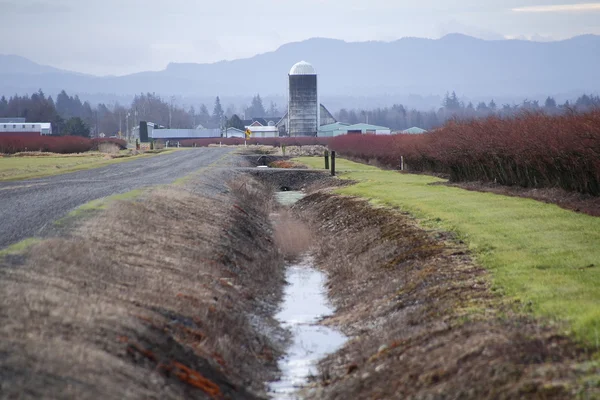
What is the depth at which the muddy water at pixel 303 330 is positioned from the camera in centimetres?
1272

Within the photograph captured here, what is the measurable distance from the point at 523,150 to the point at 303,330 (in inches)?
587

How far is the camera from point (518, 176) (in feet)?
100

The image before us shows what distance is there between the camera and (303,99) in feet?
395

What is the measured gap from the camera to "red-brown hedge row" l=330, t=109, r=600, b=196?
936 inches

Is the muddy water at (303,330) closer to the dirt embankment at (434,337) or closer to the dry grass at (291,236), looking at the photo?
the dirt embankment at (434,337)

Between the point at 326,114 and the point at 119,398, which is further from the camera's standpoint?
the point at 326,114

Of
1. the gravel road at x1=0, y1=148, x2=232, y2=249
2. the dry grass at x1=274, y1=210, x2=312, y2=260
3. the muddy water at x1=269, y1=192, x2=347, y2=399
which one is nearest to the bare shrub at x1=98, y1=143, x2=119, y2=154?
the gravel road at x1=0, y1=148, x2=232, y2=249

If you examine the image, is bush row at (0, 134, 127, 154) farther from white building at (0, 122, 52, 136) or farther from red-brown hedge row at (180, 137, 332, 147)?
white building at (0, 122, 52, 136)

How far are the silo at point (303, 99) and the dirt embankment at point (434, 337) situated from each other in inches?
3902

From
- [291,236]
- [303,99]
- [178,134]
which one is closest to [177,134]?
[178,134]

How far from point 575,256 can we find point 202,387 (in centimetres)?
739

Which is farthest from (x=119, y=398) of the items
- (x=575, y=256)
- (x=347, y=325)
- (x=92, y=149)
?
(x=92, y=149)

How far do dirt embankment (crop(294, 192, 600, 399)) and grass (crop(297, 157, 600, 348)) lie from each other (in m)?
0.31

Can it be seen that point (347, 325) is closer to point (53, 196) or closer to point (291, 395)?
point (291, 395)
